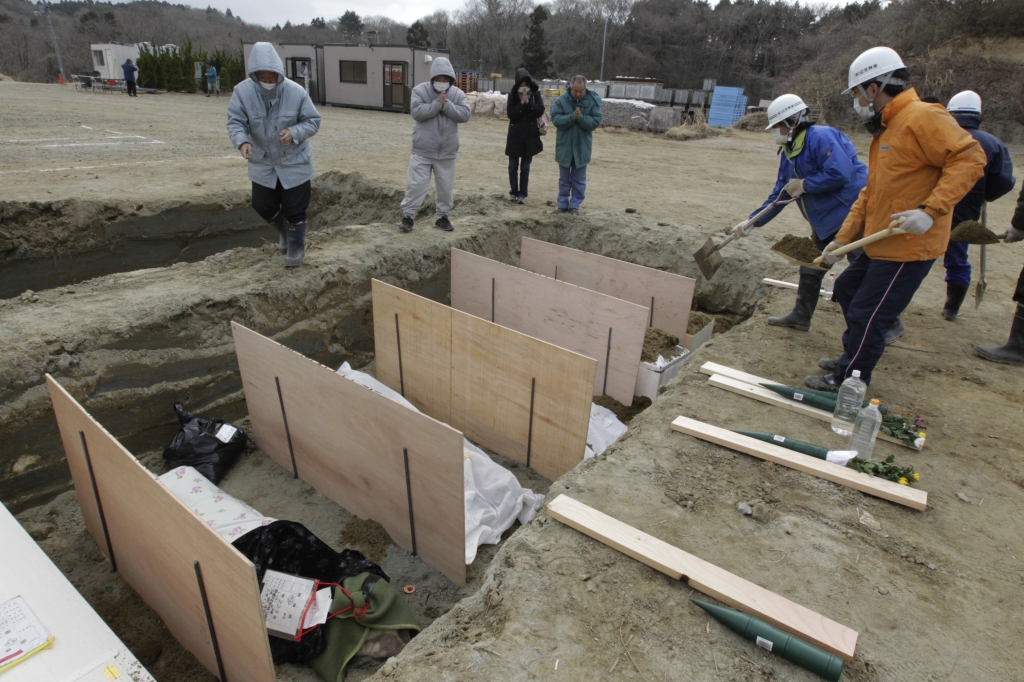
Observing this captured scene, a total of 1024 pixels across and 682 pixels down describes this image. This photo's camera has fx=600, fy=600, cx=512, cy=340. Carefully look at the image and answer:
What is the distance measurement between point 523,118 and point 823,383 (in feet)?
15.5

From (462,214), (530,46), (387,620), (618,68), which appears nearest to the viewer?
(387,620)

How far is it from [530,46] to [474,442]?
1465 inches

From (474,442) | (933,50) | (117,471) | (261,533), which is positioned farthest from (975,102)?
(933,50)

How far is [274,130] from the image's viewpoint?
444 cm

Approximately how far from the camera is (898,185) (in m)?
2.95

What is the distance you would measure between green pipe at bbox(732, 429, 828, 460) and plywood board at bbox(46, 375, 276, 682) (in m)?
2.36

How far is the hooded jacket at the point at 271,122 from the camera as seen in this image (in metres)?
4.32

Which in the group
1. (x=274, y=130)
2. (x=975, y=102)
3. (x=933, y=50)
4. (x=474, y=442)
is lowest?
(x=474, y=442)

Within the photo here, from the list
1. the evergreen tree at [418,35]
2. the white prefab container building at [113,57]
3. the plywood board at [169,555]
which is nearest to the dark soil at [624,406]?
the plywood board at [169,555]

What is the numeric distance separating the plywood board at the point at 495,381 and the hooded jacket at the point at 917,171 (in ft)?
5.55

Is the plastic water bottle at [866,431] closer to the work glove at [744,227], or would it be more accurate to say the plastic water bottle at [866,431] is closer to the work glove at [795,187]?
the work glove at [795,187]

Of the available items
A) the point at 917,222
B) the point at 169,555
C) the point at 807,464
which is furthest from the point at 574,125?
the point at 169,555

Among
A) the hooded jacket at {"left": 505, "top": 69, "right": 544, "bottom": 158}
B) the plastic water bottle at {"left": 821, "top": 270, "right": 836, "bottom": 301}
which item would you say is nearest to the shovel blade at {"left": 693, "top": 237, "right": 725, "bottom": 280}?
the plastic water bottle at {"left": 821, "top": 270, "right": 836, "bottom": 301}

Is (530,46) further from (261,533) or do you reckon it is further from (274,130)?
(261,533)
